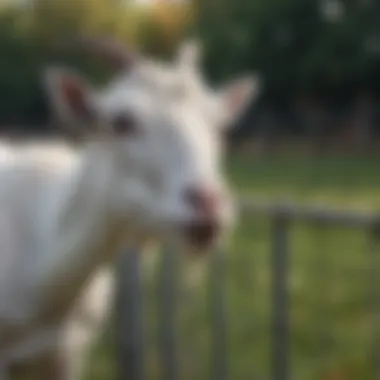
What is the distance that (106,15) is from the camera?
82.5ft

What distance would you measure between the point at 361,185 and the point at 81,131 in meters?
14.7

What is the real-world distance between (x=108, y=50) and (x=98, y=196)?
47 centimetres

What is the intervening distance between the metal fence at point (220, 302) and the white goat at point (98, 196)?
0.52 meters

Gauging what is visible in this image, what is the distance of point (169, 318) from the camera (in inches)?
207

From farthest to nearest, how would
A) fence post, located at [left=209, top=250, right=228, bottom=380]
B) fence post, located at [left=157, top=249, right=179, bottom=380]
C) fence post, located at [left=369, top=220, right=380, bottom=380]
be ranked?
fence post, located at [left=157, top=249, right=179, bottom=380]
fence post, located at [left=209, top=250, right=228, bottom=380]
fence post, located at [left=369, top=220, right=380, bottom=380]

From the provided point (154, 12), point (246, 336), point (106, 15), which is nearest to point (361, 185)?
point (154, 12)

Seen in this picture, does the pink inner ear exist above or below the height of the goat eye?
above

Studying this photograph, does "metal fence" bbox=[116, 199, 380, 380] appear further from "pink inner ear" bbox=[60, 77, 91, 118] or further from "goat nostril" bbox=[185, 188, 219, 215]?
"pink inner ear" bbox=[60, 77, 91, 118]

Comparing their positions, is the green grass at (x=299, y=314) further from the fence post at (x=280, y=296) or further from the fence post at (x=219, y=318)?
the fence post at (x=280, y=296)

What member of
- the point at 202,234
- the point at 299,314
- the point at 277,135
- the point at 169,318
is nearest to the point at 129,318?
the point at 169,318

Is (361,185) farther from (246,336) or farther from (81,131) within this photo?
(81,131)

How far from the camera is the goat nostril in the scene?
11.6ft

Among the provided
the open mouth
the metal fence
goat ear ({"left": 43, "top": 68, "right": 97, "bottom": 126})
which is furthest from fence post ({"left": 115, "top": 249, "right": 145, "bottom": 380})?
the open mouth

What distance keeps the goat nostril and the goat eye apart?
1.09 ft
